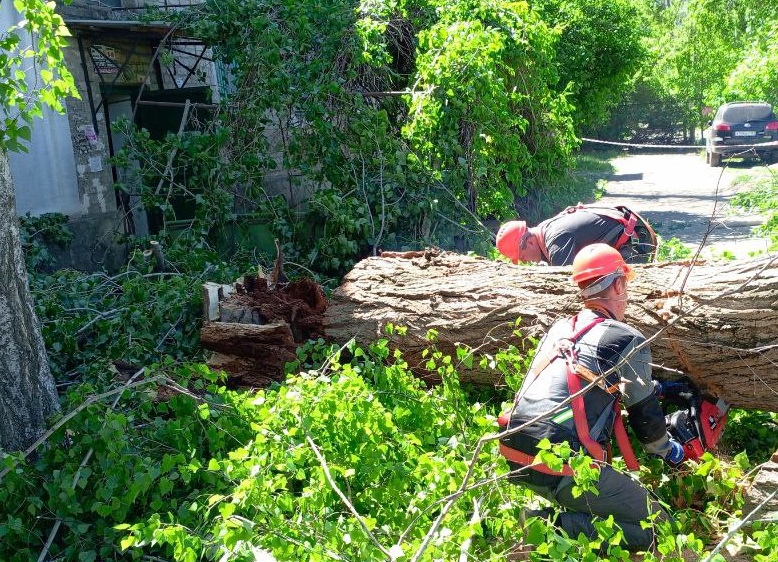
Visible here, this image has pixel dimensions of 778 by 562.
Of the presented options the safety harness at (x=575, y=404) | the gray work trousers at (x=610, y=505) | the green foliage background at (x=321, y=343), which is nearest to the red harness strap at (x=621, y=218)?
the green foliage background at (x=321, y=343)

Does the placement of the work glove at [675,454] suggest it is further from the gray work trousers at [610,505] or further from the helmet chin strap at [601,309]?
the helmet chin strap at [601,309]

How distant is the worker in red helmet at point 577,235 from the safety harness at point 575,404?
6.60 ft

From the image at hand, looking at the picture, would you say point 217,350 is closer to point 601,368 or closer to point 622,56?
point 601,368

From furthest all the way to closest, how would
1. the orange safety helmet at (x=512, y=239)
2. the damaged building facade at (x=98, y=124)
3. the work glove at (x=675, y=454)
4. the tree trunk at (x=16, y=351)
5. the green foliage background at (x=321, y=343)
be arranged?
1. the damaged building facade at (x=98, y=124)
2. the orange safety helmet at (x=512, y=239)
3. the tree trunk at (x=16, y=351)
4. the work glove at (x=675, y=454)
5. the green foliage background at (x=321, y=343)

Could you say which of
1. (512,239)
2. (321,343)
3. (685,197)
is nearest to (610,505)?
(321,343)

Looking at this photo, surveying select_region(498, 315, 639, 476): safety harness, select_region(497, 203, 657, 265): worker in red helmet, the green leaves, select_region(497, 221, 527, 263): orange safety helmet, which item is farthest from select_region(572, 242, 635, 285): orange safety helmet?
the green leaves

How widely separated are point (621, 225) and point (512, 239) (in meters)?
0.82

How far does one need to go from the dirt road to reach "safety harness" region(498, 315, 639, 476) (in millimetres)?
4259

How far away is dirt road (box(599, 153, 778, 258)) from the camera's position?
1194 centimetres

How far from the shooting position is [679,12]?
41.5m

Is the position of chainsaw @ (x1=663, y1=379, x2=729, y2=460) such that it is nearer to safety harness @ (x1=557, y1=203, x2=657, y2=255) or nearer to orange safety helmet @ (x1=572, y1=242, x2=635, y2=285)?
orange safety helmet @ (x1=572, y1=242, x2=635, y2=285)

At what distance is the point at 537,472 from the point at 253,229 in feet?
19.6

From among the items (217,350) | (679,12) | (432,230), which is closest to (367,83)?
(432,230)

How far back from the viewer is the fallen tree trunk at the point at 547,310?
4246 millimetres
